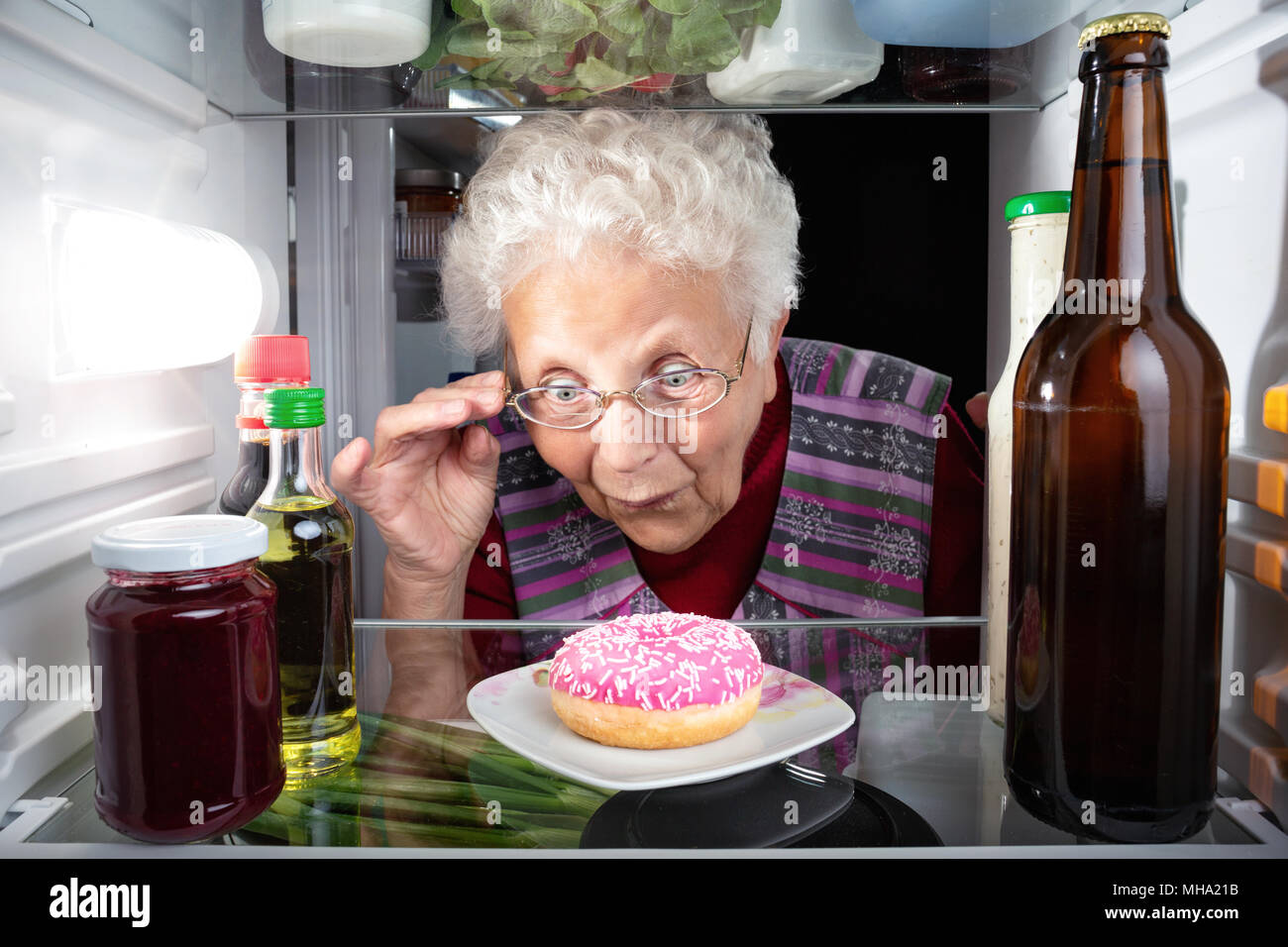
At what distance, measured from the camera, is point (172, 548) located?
612 mm

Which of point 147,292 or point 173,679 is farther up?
point 147,292

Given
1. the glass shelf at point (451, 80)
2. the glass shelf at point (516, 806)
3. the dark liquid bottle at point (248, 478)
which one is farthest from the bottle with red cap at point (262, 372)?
the glass shelf at point (451, 80)

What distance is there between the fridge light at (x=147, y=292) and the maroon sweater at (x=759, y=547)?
1.22 ft

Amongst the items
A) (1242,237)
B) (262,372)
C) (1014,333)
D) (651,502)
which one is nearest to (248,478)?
(262,372)

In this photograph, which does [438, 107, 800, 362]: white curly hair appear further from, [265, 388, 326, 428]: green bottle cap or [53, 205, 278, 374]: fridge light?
[265, 388, 326, 428]: green bottle cap

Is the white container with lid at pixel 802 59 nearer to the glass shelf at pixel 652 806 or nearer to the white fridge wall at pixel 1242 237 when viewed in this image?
the white fridge wall at pixel 1242 237

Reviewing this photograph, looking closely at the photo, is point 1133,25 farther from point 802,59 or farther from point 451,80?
A: point 451,80

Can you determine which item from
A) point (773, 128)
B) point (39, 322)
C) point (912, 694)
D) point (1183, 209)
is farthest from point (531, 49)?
point (912, 694)

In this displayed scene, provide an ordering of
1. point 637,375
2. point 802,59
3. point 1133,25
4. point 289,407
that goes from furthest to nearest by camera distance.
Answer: point 637,375, point 802,59, point 289,407, point 1133,25

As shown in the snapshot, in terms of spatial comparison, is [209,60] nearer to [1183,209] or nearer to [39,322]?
[39,322]

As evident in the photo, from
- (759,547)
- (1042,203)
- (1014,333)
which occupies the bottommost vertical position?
(759,547)

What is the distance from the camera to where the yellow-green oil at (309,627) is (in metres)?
0.76

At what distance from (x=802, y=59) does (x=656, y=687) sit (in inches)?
24.5
